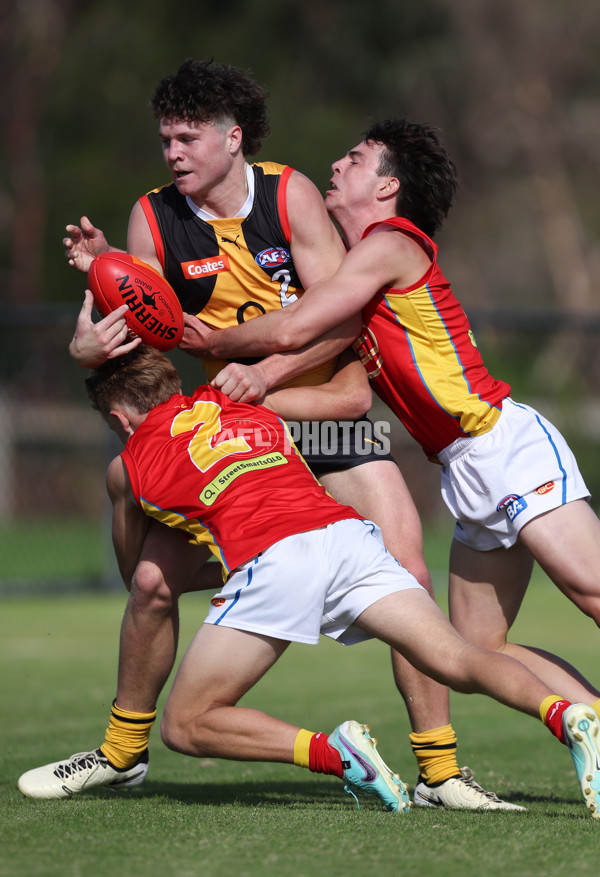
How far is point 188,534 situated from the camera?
13.5 ft

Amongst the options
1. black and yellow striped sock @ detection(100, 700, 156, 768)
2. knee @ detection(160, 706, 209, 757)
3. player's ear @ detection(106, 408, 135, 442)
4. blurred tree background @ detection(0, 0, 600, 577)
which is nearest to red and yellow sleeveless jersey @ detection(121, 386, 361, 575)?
player's ear @ detection(106, 408, 135, 442)

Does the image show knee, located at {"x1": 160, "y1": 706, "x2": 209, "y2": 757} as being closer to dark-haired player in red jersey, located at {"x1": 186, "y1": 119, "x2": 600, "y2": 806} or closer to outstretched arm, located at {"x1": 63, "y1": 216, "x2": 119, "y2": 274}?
dark-haired player in red jersey, located at {"x1": 186, "y1": 119, "x2": 600, "y2": 806}

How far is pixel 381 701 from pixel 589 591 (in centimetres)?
314

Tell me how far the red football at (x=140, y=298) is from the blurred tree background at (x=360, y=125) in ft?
35.8

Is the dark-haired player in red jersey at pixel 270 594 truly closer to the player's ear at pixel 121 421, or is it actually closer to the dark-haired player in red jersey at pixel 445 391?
the player's ear at pixel 121 421

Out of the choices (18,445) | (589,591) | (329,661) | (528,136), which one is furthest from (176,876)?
(528,136)

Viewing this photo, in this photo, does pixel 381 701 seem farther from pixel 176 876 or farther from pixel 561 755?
pixel 176 876

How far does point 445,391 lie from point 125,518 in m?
1.28

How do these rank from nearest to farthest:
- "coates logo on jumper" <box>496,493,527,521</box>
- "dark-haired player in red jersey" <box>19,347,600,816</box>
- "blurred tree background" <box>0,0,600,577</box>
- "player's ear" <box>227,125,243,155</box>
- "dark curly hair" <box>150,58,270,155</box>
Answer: "dark-haired player in red jersey" <box>19,347,600,816</box>, "coates logo on jumper" <box>496,493,527,521</box>, "dark curly hair" <box>150,58,270,155</box>, "player's ear" <box>227,125,243,155</box>, "blurred tree background" <box>0,0,600,577</box>

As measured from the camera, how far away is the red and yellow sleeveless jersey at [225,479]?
12.3 feet

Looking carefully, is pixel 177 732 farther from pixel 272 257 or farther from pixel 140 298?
pixel 272 257

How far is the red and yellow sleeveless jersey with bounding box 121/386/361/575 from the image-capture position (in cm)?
374

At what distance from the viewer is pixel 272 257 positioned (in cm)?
443

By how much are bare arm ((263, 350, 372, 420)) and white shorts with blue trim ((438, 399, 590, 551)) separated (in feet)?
1.28
